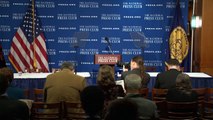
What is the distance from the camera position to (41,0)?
33.5 ft

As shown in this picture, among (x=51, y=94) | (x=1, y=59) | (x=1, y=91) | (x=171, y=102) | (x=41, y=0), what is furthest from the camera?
(x=41, y=0)

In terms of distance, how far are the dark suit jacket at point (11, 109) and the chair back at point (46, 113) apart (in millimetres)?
1189

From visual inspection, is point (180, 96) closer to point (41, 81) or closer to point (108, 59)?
point (41, 81)

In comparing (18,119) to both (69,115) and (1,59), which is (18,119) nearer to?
(69,115)

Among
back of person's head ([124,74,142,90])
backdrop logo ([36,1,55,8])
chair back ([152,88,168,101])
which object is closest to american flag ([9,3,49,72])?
backdrop logo ([36,1,55,8])

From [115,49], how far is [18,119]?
23.0 feet

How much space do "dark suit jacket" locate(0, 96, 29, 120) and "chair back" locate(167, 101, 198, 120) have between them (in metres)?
2.02

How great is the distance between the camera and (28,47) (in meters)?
9.80

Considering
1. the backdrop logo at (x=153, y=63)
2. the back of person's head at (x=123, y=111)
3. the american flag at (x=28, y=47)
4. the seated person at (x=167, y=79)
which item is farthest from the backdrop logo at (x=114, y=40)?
the back of person's head at (x=123, y=111)

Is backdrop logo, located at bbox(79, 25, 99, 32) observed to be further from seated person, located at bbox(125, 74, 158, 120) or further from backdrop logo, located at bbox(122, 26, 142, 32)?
seated person, located at bbox(125, 74, 158, 120)

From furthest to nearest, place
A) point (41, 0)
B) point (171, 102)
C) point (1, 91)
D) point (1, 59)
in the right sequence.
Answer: point (41, 0) → point (1, 59) → point (171, 102) → point (1, 91)

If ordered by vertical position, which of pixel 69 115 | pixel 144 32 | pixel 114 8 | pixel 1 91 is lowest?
pixel 69 115

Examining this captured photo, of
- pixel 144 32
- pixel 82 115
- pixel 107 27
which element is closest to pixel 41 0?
pixel 107 27

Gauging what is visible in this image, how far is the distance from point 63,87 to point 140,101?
5.51 feet
